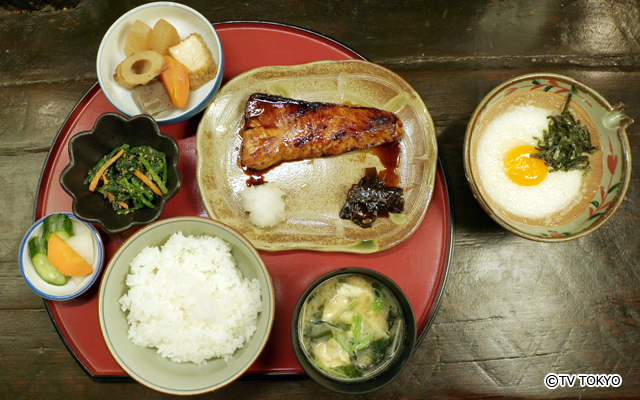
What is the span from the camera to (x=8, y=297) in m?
2.94

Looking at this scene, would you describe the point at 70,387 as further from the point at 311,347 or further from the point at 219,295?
the point at 311,347

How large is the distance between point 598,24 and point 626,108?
74 cm

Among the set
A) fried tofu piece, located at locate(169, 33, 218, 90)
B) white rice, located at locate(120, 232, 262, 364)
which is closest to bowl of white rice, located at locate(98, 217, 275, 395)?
white rice, located at locate(120, 232, 262, 364)

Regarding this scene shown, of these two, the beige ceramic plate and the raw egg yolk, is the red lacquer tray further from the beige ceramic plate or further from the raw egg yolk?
the raw egg yolk

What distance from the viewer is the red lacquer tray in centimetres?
273

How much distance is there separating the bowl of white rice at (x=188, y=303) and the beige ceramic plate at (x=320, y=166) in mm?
354

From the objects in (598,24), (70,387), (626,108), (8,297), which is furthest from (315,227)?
(598,24)

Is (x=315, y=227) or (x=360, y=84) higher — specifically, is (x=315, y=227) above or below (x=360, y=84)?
below

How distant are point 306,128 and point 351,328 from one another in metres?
1.39

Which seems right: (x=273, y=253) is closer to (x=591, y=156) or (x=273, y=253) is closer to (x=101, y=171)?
(x=101, y=171)

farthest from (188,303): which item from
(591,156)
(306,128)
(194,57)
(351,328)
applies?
(591,156)

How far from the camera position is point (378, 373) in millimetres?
2412

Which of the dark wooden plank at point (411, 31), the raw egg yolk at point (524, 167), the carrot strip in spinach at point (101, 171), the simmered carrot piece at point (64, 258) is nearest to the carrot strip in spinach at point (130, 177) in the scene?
the carrot strip in spinach at point (101, 171)

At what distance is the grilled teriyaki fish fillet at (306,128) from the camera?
9.20 ft
